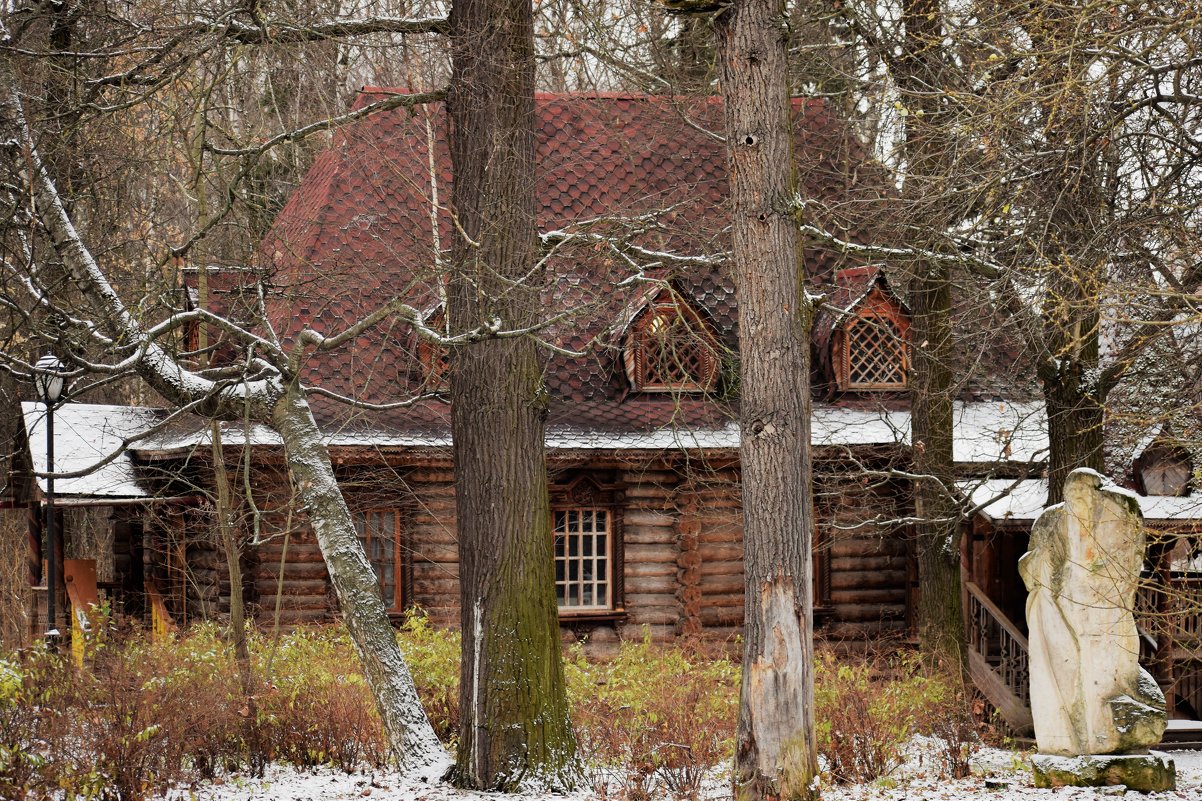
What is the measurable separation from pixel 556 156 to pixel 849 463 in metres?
6.23

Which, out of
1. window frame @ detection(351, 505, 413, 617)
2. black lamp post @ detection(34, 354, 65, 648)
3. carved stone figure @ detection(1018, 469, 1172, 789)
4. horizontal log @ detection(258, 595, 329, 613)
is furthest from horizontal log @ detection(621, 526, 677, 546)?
carved stone figure @ detection(1018, 469, 1172, 789)

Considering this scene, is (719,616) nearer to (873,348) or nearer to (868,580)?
(868,580)

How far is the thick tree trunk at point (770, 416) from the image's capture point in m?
9.04

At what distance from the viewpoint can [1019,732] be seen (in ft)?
44.3

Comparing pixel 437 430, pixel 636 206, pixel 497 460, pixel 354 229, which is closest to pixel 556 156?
pixel 636 206

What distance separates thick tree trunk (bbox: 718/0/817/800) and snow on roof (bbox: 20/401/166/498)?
9.10m

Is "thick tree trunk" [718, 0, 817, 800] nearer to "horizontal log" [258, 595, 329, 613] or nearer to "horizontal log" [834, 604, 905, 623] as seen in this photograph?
"horizontal log" [834, 604, 905, 623]

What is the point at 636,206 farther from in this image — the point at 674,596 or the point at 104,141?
the point at 104,141

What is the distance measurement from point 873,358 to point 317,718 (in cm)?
982

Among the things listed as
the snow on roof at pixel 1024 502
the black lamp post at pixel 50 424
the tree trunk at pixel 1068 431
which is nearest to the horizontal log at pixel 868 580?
the snow on roof at pixel 1024 502

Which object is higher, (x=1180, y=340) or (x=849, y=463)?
A: (x=1180, y=340)

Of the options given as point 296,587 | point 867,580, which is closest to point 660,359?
point 867,580

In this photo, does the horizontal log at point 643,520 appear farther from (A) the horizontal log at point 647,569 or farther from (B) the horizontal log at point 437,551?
(B) the horizontal log at point 437,551

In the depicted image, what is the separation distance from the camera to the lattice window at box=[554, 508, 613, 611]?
17328 millimetres
